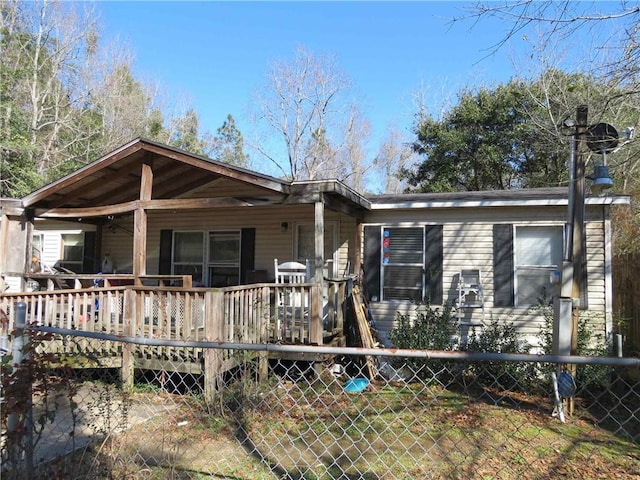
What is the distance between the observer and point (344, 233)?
9344 mm

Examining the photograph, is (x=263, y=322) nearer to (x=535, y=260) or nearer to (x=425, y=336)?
(x=425, y=336)

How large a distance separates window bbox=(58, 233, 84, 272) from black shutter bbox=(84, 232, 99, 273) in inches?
11.7

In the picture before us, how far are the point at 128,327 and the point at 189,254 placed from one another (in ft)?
14.6

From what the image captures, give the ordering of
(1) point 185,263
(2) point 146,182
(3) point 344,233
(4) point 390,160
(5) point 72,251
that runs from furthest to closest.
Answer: (4) point 390,160 < (5) point 72,251 < (1) point 185,263 < (3) point 344,233 < (2) point 146,182

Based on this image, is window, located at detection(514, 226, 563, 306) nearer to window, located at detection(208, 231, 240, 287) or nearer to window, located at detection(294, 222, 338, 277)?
window, located at detection(294, 222, 338, 277)

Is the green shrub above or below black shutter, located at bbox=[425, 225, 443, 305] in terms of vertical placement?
below

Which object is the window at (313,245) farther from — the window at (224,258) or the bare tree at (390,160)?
the bare tree at (390,160)

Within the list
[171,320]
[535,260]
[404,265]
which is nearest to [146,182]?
[171,320]

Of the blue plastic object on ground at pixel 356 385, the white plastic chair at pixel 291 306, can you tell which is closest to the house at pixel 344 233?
the white plastic chair at pixel 291 306

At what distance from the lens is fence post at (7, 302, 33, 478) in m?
2.17

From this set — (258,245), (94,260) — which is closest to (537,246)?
(258,245)

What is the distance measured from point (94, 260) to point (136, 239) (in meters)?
4.54

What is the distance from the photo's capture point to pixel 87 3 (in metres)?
23.2

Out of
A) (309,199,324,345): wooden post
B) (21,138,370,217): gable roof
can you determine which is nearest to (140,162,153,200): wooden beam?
(21,138,370,217): gable roof
